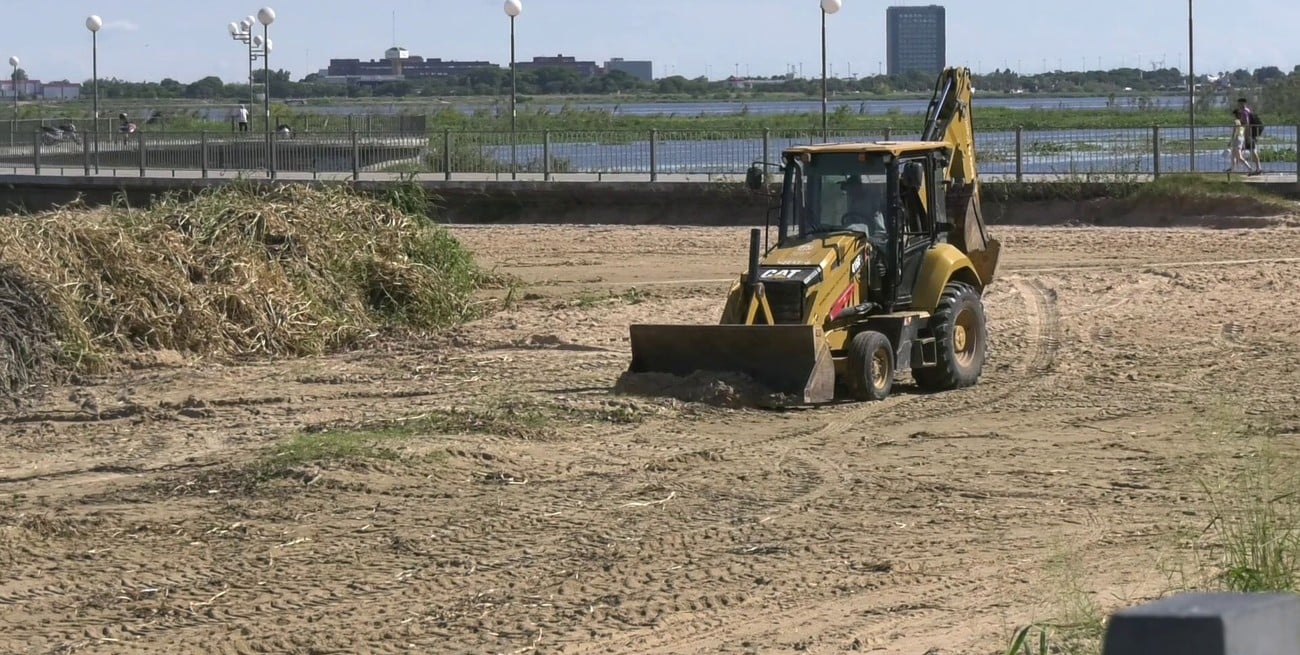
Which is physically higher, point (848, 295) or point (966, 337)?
point (848, 295)

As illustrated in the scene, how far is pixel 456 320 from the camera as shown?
1836 centimetres

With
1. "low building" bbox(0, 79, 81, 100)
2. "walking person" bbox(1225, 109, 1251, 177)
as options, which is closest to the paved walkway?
"walking person" bbox(1225, 109, 1251, 177)

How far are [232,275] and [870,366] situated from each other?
7175 mm

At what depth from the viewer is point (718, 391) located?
500 inches

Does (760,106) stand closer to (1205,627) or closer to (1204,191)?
(1204,191)

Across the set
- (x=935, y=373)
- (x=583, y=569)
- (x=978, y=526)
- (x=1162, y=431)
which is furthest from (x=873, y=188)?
(x=583, y=569)

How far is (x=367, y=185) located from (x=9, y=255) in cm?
1522

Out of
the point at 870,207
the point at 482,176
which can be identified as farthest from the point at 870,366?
the point at 482,176

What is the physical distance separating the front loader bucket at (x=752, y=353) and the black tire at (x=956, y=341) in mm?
1245

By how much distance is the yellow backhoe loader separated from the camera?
1260 cm

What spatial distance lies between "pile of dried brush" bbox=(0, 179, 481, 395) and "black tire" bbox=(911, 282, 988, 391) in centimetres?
630

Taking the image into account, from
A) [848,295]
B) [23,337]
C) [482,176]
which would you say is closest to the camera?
[848,295]

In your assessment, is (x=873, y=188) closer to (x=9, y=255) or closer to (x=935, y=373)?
(x=935, y=373)

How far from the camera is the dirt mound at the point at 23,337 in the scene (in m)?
14.2
